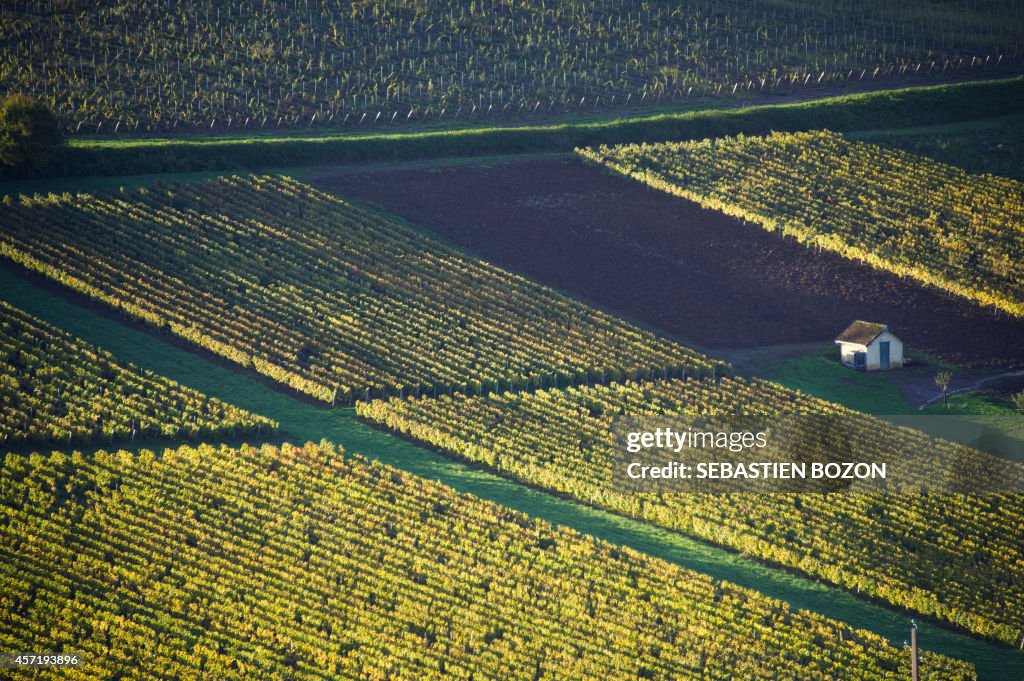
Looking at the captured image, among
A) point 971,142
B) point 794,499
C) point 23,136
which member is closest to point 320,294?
point 23,136

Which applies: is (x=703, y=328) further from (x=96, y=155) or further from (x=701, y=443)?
(x=96, y=155)

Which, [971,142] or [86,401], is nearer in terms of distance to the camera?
[86,401]

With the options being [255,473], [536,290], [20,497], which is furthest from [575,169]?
[20,497]

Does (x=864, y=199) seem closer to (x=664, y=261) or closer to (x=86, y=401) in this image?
(x=664, y=261)

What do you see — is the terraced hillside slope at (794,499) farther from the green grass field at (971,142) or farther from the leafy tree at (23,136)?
the green grass field at (971,142)

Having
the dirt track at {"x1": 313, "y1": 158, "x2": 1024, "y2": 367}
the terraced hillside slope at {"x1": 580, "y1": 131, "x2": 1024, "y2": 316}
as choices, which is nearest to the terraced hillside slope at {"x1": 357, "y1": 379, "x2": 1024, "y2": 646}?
the dirt track at {"x1": 313, "y1": 158, "x2": 1024, "y2": 367}

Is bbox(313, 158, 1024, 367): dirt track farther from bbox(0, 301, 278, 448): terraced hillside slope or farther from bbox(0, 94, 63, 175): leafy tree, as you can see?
bbox(0, 301, 278, 448): terraced hillside slope
